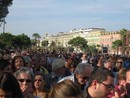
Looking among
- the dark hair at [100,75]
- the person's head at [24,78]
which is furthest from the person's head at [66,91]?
the person's head at [24,78]

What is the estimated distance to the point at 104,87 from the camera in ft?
12.3

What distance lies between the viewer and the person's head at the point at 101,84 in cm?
362

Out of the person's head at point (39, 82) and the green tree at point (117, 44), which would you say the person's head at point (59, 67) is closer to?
the person's head at point (39, 82)

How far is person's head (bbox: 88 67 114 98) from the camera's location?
362 cm

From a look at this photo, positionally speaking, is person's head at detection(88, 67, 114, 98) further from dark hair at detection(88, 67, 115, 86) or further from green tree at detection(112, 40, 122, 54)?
green tree at detection(112, 40, 122, 54)

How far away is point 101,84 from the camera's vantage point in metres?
3.76

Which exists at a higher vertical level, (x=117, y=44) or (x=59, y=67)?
(x=117, y=44)

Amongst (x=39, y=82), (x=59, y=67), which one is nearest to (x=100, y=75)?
(x=39, y=82)

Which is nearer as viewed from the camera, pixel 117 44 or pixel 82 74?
pixel 82 74

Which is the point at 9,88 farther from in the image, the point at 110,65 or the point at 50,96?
the point at 110,65

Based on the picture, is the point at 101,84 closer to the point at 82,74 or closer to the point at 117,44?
the point at 82,74

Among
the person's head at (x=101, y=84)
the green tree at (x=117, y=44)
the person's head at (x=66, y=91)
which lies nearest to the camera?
the person's head at (x=66, y=91)

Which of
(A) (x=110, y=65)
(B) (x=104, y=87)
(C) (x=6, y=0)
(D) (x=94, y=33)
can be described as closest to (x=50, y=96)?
(B) (x=104, y=87)

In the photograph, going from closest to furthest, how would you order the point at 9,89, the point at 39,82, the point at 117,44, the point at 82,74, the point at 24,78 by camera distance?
1. the point at 9,89
2. the point at 24,78
3. the point at 82,74
4. the point at 39,82
5. the point at 117,44
